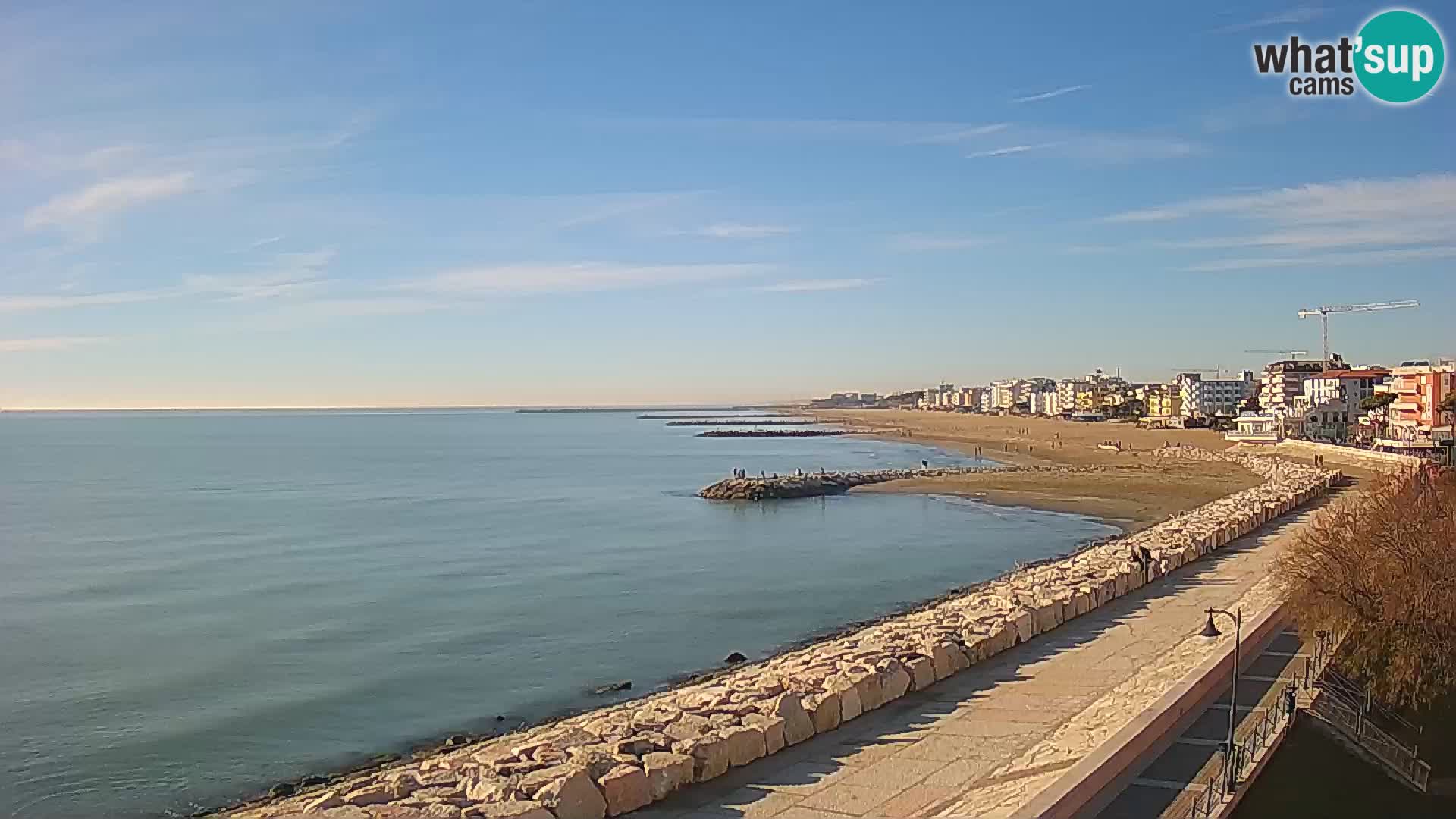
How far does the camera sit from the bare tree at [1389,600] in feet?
52.6

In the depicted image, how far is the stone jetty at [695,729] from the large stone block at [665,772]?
0.04ft

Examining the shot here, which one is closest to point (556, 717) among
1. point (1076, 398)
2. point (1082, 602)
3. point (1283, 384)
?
point (1082, 602)

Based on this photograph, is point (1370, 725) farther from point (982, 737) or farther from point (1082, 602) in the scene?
point (1082, 602)

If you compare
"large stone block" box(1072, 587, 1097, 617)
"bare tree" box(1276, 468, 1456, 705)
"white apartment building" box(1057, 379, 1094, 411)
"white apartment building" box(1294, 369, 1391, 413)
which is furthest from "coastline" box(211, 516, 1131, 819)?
"white apartment building" box(1057, 379, 1094, 411)

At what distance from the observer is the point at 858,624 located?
80.8 feet

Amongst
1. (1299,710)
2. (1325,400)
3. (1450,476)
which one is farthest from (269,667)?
(1325,400)

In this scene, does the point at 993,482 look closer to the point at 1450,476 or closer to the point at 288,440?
the point at 1450,476

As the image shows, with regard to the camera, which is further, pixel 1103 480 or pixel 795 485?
pixel 1103 480

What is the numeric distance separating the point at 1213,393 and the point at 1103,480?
9756 cm

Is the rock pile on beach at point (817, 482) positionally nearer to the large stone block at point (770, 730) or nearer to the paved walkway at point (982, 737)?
the paved walkway at point (982, 737)

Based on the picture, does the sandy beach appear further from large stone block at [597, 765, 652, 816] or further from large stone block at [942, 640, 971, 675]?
large stone block at [597, 765, 652, 816]

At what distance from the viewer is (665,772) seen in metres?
11.6

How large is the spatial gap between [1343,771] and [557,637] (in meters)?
14.8

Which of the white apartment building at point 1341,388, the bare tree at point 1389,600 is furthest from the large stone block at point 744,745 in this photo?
the white apartment building at point 1341,388
